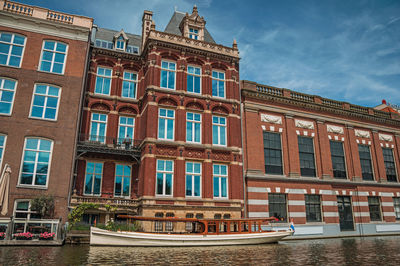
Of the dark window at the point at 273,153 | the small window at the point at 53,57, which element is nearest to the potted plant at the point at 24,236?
A: the small window at the point at 53,57

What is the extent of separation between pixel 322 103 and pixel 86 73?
24.7m

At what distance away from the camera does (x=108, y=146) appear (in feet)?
87.8

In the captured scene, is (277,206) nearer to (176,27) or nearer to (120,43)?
(176,27)

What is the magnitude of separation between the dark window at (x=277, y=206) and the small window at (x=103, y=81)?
59.3ft

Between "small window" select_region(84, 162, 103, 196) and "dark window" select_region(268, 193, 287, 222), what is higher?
"small window" select_region(84, 162, 103, 196)

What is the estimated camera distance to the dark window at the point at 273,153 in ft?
97.3

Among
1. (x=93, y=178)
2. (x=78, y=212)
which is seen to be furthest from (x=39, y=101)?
(x=78, y=212)

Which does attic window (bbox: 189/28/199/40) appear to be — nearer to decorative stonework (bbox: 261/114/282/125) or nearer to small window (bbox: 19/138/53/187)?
decorative stonework (bbox: 261/114/282/125)

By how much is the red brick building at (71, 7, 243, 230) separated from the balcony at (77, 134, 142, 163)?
0.08 m

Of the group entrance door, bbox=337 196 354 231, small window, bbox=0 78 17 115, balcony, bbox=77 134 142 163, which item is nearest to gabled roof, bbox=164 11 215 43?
balcony, bbox=77 134 142 163

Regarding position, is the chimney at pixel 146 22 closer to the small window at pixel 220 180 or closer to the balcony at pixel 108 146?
the balcony at pixel 108 146

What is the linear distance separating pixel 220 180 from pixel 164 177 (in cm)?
505

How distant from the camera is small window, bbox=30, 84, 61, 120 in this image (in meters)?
24.8

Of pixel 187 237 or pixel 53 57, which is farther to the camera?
pixel 53 57
